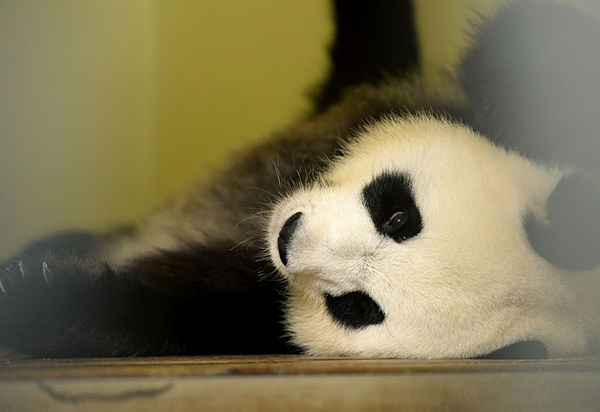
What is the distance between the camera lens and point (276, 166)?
138 centimetres

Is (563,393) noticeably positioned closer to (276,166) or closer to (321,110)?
(276,166)

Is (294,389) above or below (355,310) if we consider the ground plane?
below

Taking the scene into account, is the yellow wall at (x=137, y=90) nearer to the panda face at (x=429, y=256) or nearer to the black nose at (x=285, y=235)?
the panda face at (x=429, y=256)

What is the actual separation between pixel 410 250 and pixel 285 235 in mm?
180

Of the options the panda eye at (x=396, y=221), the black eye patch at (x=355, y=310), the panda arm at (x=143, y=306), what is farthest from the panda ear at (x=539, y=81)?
the panda arm at (x=143, y=306)

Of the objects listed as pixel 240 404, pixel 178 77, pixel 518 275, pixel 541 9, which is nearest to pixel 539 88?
pixel 541 9

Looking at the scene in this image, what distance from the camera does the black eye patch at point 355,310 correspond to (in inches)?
39.9

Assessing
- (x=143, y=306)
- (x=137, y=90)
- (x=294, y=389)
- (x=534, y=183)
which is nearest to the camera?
(x=294, y=389)

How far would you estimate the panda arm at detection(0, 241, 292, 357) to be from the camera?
3.43ft

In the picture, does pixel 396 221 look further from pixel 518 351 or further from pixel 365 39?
pixel 365 39

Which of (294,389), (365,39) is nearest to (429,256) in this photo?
(294,389)

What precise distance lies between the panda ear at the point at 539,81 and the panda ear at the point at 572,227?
10 centimetres

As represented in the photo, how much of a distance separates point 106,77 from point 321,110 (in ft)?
1.70

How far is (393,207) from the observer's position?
102cm
